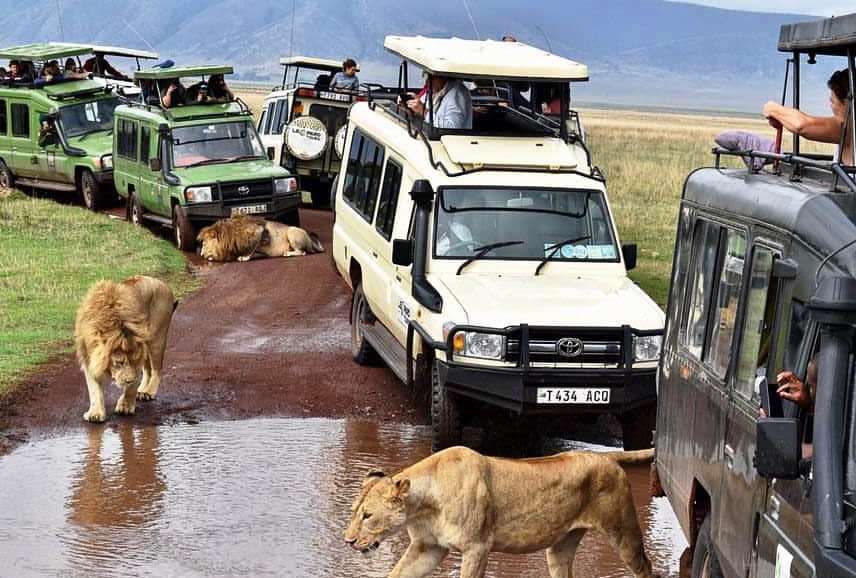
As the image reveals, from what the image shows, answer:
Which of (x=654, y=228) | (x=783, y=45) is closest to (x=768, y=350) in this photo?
(x=783, y=45)

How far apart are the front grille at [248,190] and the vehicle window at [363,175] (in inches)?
266

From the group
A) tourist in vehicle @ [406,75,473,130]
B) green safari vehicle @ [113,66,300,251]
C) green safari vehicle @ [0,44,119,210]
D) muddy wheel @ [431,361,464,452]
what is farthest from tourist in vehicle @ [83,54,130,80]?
muddy wheel @ [431,361,464,452]

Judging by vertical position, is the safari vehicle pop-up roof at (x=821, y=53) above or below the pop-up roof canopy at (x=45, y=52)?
above

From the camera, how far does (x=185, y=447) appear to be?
11312 millimetres

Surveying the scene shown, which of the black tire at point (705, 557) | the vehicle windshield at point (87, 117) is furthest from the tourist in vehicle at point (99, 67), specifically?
the black tire at point (705, 557)

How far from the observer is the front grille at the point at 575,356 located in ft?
34.3

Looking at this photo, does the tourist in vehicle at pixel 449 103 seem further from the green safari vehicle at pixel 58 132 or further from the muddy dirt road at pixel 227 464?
the green safari vehicle at pixel 58 132

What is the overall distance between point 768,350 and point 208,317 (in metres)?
10.9

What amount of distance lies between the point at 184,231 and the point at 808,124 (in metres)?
15.3

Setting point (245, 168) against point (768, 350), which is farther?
point (245, 168)

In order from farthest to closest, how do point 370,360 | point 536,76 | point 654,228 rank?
point 654,228 < point 370,360 < point 536,76

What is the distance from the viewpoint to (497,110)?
13.9 m

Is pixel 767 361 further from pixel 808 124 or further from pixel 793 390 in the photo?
pixel 808 124

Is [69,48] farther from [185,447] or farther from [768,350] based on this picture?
[768,350]
